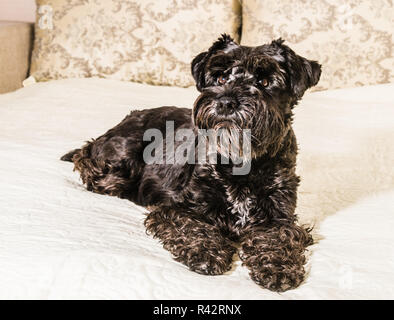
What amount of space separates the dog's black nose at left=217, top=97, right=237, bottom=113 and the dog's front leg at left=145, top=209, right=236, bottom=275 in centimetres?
49

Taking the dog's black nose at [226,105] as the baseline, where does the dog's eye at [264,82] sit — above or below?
above

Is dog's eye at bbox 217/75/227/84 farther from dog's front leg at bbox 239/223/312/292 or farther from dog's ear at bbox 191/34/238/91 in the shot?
dog's front leg at bbox 239/223/312/292

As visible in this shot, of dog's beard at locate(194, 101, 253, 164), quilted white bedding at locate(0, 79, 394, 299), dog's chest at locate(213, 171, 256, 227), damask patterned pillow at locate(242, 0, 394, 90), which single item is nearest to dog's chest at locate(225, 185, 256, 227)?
dog's chest at locate(213, 171, 256, 227)

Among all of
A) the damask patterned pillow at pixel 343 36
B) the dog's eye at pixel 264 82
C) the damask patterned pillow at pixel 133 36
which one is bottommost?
the damask patterned pillow at pixel 133 36

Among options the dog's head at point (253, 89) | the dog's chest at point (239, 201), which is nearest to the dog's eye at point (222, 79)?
the dog's head at point (253, 89)

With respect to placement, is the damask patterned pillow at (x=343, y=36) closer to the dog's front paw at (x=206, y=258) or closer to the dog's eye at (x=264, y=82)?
the dog's eye at (x=264, y=82)

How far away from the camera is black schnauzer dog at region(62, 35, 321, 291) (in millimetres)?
1916

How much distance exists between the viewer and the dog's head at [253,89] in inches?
81.8

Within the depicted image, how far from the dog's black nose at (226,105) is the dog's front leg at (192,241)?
1.60ft

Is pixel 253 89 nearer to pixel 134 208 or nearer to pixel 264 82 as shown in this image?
pixel 264 82

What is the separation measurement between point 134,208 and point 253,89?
86 centimetres

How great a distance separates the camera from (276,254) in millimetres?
1895

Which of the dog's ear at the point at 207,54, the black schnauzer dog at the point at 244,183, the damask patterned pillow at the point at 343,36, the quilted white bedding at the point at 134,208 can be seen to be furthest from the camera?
the damask patterned pillow at the point at 343,36
